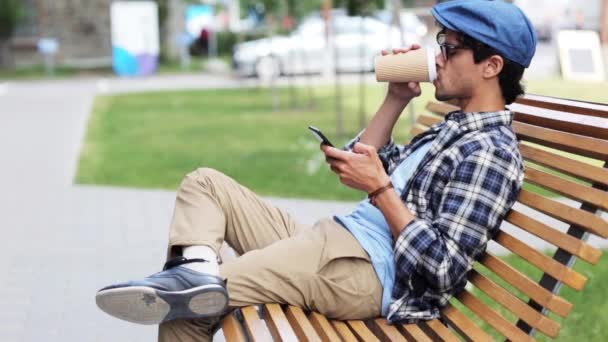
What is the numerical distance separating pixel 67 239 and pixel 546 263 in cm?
393

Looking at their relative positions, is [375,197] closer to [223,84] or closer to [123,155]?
[123,155]

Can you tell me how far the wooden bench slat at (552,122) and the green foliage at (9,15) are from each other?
2484 centimetres

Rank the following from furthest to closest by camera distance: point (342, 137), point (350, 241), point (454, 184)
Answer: point (342, 137)
point (350, 241)
point (454, 184)

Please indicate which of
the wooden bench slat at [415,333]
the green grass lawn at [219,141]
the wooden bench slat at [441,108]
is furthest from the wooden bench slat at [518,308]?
the green grass lawn at [219,141]

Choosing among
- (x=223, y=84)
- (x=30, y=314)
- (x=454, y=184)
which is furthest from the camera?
(x=223, y=84)

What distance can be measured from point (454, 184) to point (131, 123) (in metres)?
10.9

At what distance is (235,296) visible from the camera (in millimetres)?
2908

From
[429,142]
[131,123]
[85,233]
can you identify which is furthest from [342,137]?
[429,142]

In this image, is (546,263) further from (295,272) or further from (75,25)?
(75,25)

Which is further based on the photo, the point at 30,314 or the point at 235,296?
the point at 30,314

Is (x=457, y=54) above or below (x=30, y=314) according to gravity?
above

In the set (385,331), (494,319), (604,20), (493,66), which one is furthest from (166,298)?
(604,20)

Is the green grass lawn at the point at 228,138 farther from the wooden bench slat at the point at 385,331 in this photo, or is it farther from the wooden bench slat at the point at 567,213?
the wooden bench slat at the point at 385,331

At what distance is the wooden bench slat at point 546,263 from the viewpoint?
103 inches
